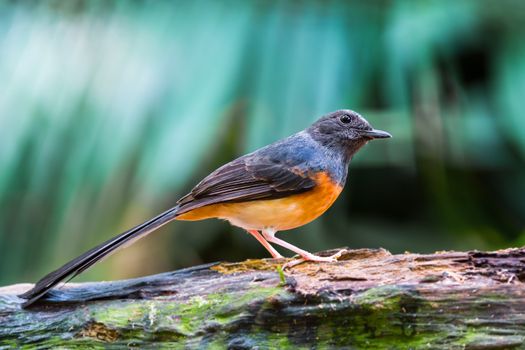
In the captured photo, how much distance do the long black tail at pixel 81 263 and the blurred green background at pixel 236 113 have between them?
1.47 m

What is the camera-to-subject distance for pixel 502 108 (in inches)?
211

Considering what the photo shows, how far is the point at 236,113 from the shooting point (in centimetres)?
536

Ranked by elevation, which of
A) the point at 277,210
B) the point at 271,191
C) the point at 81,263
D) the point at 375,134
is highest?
the point at 375,134

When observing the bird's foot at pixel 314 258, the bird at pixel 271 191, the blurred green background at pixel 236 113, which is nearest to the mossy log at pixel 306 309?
the bird's foot at pixel 314 258

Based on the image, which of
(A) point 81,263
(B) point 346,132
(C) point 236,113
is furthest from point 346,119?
(A) point 81,263

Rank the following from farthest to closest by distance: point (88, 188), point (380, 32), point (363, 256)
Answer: point (380, 32), point (88, 188), point (363, 256)

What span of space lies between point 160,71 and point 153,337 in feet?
9.31

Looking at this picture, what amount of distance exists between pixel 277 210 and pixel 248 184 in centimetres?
21

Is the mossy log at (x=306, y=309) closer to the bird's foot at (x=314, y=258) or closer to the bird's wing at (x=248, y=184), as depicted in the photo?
the bird's foot at (x=314, y=258)

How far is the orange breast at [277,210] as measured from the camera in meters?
3.85

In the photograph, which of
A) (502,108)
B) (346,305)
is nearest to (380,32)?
(502,108)

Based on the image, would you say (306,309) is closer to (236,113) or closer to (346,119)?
(346,119)

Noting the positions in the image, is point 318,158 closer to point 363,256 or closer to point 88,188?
point 363,256

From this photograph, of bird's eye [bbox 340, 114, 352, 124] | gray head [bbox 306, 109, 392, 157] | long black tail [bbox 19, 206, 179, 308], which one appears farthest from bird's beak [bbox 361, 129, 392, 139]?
long black tail [bbox 19, 206, 179, 308]
